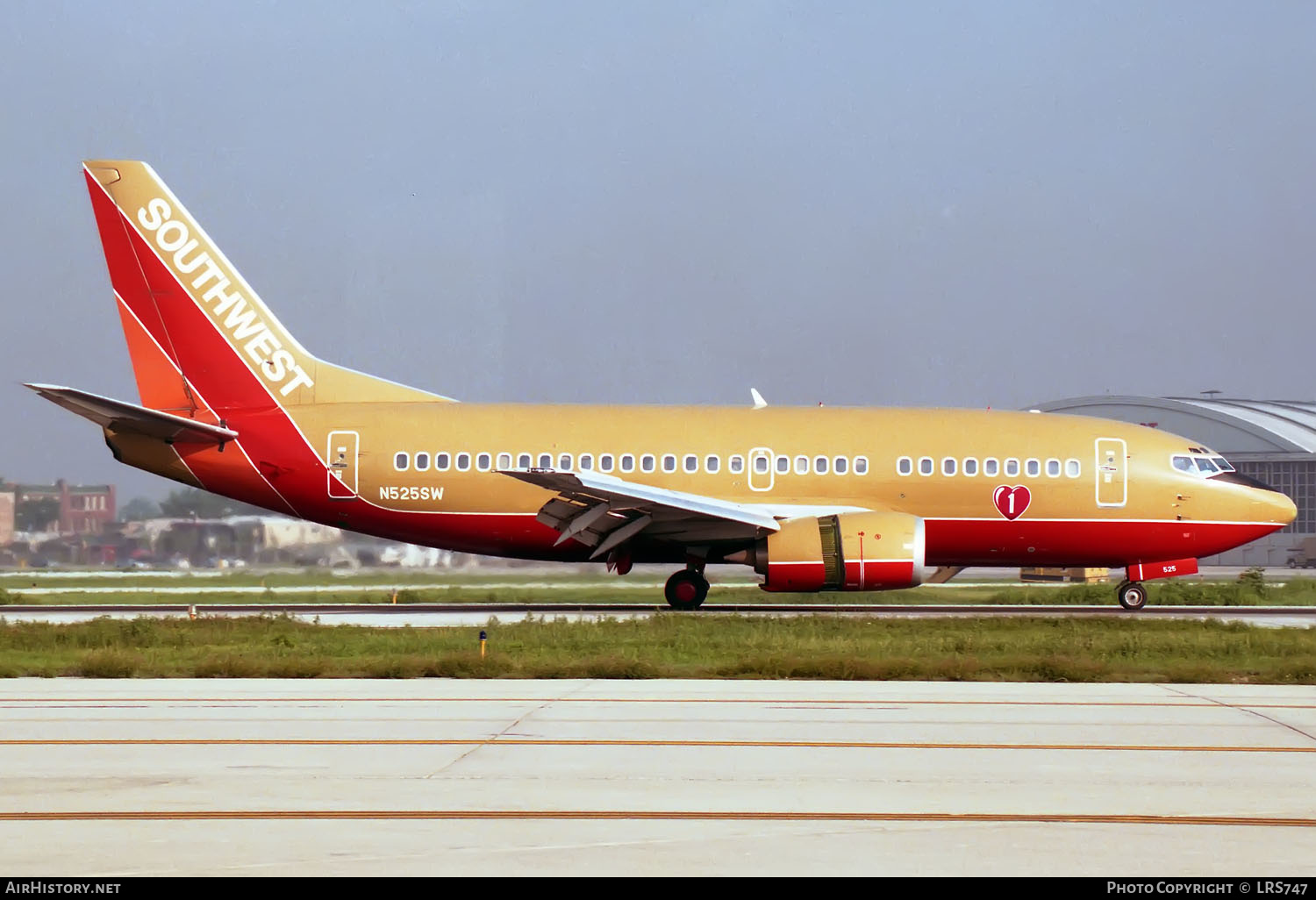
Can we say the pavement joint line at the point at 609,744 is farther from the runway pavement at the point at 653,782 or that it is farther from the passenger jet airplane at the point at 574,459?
the passenger jet airplane at the point at 574,459

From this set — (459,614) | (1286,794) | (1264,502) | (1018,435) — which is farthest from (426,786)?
(1264,502)

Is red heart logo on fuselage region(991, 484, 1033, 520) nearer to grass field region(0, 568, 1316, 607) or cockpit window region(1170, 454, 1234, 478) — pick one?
cockpit window region(1170, 454, 1234, 478)

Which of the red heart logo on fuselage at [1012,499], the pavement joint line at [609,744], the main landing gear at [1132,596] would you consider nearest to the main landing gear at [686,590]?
the red heart logo on fuselage at [1012,499]

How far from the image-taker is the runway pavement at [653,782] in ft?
23.2

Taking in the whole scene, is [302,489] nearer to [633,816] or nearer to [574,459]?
[574,459]

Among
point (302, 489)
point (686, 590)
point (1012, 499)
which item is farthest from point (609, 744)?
point (1012, 499)

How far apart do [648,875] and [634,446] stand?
22229 mm

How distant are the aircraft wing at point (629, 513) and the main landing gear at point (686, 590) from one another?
2.99 ft

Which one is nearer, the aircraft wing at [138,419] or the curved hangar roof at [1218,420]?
the aircraft wing at [138,419]

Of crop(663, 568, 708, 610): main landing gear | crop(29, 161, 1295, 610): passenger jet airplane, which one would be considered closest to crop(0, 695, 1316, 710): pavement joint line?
crop(29, 161, 1295, 610): passenger jet airplane

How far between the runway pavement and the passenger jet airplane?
14.0 m

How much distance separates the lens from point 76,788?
889 cm
